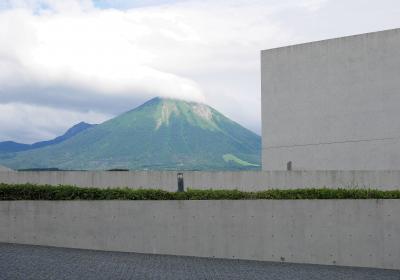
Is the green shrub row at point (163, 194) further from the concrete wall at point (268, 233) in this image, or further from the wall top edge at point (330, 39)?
the wall top edge at point (330, 39)

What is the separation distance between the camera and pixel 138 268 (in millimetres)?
13570

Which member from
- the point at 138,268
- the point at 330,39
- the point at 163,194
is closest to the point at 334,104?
the point at 330,39

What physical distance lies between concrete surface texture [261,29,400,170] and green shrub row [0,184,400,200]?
1077 centimetres

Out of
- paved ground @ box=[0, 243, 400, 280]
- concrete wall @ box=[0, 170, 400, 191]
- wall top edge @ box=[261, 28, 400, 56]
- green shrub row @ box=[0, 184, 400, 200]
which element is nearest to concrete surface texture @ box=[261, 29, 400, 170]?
wall top edge @ box=[261, 28, 400, 56]

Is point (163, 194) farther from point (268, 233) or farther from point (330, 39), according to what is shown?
point (330, 39)

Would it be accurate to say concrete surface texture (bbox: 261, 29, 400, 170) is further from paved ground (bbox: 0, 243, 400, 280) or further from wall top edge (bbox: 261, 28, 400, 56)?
paved ground (bbox: 0, 243, 400, 280)

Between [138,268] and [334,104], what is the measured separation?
56.8ft

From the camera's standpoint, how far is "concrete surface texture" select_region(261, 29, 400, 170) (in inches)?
1058

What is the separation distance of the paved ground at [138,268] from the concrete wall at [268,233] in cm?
54

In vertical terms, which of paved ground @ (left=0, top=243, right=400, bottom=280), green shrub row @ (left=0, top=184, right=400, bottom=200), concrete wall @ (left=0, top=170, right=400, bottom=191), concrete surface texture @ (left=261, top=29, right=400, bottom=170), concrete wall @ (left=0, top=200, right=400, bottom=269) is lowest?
paved ground @ (left=0, top=243, right=400, bottom=280)

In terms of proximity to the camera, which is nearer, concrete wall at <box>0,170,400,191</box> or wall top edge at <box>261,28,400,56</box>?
concrete wall at <box>0,170,400,191</box>

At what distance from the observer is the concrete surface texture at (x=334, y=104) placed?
2688 centimetres

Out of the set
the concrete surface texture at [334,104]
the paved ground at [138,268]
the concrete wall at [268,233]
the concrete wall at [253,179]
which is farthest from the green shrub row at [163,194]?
the concrete surface texture at [334,104]

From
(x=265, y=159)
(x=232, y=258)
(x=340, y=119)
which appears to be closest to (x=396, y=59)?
(x=340, y=119)
